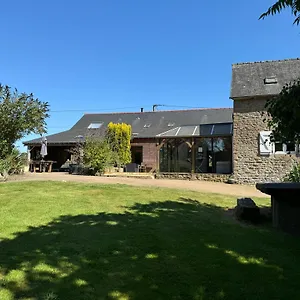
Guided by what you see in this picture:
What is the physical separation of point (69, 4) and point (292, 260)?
11.9m

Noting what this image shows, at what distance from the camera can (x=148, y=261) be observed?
3.59 m

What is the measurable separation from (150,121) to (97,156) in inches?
381

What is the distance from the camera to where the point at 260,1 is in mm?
4078

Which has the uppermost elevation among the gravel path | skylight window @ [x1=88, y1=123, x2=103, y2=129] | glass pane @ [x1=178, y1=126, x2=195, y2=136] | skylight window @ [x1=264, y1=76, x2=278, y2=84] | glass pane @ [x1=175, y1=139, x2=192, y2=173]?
skylight window @ [x1=264, y1=76, x2=278, y2=84]

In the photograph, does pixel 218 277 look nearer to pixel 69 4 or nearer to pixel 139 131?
pixel 69 4

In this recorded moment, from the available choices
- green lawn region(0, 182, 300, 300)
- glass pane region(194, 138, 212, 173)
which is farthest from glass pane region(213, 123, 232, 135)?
green lawn region(0, 182, 300, 300)

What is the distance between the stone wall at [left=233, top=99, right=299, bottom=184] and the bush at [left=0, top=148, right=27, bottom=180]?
10903 mm

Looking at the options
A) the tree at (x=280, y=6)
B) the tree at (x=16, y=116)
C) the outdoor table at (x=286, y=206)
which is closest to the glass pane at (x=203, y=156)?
the tree at (x=16, y=116)

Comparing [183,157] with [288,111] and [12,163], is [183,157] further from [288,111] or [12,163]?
[288,111]

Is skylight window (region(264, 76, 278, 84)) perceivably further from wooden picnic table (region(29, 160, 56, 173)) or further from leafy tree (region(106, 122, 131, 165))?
wooden picnic table (region(29, 160, 56, 173))

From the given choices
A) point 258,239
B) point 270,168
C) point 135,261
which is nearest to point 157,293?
point 135,261

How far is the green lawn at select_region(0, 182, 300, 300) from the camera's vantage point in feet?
9.40

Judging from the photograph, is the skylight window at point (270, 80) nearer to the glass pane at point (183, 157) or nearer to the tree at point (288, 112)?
the glass pane at point (183, 157)

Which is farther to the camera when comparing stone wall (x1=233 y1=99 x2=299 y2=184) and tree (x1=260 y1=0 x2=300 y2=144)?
stone wall (x1=233 y1=99 x2=299 y2=184)
